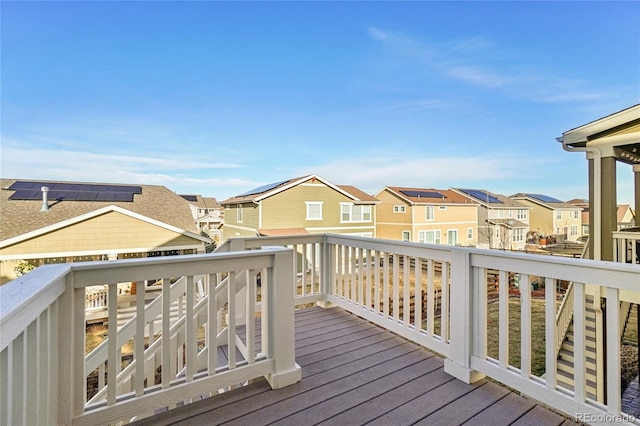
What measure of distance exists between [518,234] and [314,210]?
19.1 metres

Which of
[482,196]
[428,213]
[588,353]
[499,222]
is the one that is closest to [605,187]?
[588,353]

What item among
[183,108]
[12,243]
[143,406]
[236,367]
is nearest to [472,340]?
[236,367]

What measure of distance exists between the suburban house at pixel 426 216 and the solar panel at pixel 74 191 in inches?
596

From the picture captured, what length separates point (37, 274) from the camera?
50.7 inches

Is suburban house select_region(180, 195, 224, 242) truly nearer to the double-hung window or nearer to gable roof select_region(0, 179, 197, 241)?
gable roof select_region(0, 179, 197, 241)

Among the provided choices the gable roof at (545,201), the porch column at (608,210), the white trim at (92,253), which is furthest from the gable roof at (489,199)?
the white trim at (92,253)

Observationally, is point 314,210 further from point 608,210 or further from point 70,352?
point 70,352

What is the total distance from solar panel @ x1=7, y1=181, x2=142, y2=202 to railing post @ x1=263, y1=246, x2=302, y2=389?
11.8 meters

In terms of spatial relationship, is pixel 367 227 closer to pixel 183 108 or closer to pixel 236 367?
pixel 183 108

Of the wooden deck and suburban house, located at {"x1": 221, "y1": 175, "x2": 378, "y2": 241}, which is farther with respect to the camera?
suburban house, located at {"x1": 221, "y1": 175, "x2": 378, "y2": 241}

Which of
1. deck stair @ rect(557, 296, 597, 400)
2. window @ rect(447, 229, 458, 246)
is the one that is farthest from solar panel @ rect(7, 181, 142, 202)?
window @ rect(447, 229, 458, 246)

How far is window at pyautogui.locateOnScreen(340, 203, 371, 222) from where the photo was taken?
16.6m

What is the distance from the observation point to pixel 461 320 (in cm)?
212

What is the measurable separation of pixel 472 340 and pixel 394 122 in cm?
1567
